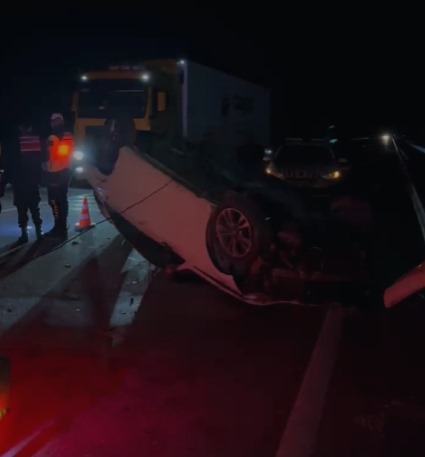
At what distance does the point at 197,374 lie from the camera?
5215 millimetres

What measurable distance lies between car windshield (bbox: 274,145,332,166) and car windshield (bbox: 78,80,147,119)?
3.81m

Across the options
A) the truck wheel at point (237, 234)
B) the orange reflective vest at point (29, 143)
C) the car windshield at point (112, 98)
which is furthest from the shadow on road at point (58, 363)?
the car windshield at point (112, 98)

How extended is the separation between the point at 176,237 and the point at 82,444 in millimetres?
3144

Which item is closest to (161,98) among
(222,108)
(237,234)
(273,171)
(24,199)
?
(273,171)

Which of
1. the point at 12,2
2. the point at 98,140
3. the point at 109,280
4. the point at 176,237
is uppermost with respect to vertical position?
the point at 12,2

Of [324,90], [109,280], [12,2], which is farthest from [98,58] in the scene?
[324,90]

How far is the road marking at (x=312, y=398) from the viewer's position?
4059 mm

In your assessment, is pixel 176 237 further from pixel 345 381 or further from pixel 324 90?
pixel 324 90

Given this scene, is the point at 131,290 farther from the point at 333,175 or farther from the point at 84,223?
the point at 333,175

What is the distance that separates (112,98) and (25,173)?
9.04 meters

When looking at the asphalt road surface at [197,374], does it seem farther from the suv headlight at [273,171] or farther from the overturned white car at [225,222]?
the suv headlight at [273,171]

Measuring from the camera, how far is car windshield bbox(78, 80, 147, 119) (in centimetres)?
1900

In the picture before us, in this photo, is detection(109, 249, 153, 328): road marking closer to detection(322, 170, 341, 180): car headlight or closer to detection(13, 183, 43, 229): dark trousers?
detection(13, 183, 43, 229): dark trousers

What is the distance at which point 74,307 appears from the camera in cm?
708
